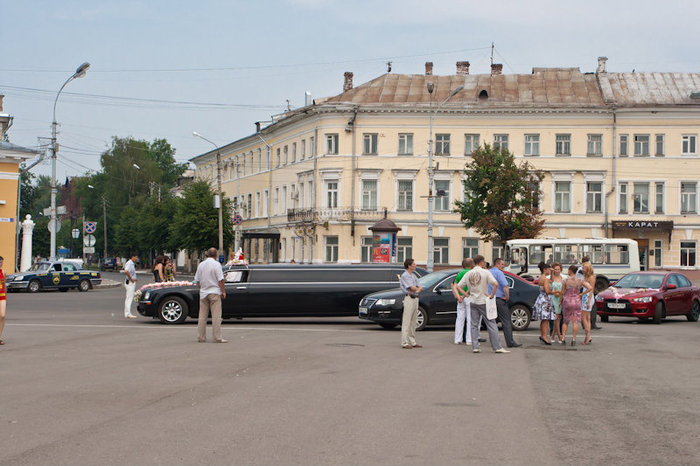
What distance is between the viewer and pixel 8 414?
30.4 ft

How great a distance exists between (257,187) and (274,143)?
5.24m

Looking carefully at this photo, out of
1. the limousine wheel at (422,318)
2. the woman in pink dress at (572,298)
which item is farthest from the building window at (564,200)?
the woman in pink dress at (572,298)

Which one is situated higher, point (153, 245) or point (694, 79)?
point (694, 79)

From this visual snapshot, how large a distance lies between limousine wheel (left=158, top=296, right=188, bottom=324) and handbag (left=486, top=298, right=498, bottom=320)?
30.1 ft

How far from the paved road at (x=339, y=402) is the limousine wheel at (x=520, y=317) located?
3576mm

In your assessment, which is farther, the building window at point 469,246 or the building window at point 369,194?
the building window at point 369,194

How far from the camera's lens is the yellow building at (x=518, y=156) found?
6216 cm

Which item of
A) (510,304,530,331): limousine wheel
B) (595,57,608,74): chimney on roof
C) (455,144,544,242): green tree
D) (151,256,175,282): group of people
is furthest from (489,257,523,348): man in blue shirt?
(595,57,608,74): chimney on roof

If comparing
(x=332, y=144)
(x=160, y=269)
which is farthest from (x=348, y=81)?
(x=160, y=269)

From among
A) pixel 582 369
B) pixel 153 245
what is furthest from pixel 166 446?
pixel 153 245

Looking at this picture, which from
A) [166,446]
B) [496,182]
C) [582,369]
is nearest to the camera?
[166,446]

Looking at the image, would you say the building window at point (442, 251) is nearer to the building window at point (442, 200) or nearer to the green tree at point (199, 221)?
the building window at point (442, 200)

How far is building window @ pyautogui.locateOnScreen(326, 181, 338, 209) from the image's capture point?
64.9m

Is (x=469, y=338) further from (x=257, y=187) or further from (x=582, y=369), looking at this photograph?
(x=257, y=187)
